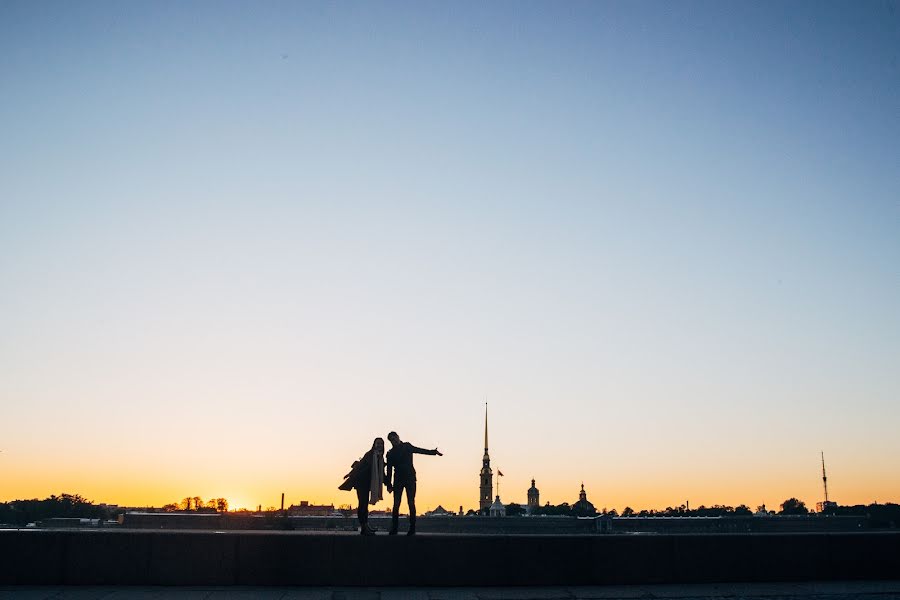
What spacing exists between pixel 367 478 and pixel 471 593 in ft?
10.1

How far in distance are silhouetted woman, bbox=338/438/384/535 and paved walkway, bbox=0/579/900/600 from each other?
186 cm

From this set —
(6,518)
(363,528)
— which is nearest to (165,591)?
(363,528)

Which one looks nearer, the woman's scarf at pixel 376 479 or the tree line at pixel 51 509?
the woman's scarf at pixel 376 479

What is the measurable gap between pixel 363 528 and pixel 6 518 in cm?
14711

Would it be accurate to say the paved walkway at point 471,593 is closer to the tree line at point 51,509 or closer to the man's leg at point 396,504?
the man's leg at point 396,504

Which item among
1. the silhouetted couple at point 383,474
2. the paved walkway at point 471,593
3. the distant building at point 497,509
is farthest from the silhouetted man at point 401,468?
the distant building at point 497,509

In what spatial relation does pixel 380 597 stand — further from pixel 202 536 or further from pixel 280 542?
pixel 202 536

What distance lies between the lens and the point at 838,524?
113125mm

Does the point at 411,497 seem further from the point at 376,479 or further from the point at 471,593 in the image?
the point at 471,593

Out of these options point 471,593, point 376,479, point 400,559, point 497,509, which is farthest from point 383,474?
point 497,509

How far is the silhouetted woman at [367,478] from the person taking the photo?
1573cm

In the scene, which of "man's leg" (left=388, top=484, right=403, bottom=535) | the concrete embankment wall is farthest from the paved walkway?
"man's leg" (left=388, top=484, right=403, bottom=535)

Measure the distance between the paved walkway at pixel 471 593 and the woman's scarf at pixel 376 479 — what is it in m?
1.87

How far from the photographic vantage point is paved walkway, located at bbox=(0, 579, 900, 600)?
44.6 ft
